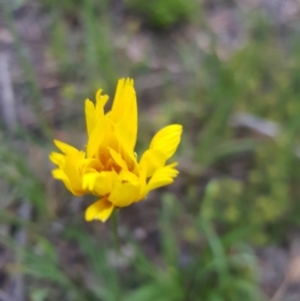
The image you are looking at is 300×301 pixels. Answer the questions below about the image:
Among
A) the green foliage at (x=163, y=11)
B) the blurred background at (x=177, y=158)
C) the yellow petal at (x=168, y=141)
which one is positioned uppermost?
the green foliage at (x=163, y=11)

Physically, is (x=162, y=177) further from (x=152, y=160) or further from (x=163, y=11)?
(x=163, y=11)

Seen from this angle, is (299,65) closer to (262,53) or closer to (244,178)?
(262,53)

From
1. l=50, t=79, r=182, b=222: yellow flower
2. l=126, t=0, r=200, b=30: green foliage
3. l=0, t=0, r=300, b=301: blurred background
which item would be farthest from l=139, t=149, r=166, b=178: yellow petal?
l=126, t=0, r=200, b=30: green foliage

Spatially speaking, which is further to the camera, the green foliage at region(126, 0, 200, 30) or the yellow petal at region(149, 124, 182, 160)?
the green foliage at region(126, 0, 200, 30)

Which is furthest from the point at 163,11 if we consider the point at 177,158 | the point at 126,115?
the point at 126,115

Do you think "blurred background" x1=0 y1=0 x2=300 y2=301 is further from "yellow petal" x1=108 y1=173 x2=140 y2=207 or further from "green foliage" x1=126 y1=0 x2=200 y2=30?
"yellow petal" x1=108 y1=173 x2=140 y2=207

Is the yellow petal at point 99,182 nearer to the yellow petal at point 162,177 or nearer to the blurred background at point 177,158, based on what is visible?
the yellow petal at point 162,177

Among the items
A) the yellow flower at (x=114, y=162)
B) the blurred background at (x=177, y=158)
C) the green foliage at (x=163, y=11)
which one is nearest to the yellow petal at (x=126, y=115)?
the yellow flower at (x=114, y=162)

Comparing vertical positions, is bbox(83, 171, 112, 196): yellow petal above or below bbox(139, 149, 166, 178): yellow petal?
below
